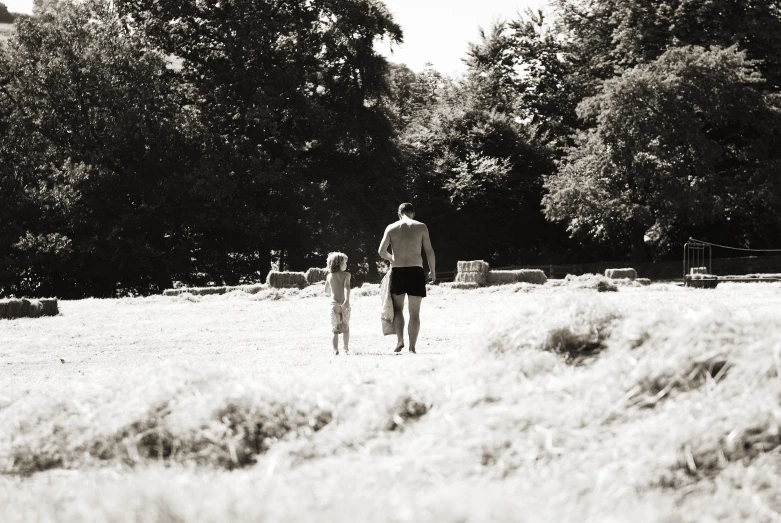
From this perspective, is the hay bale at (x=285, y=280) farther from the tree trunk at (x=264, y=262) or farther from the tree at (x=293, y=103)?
the tree trunk at (x=264, y=262)

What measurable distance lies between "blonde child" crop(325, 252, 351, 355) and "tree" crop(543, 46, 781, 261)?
89.9 ft

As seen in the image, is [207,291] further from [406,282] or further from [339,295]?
[406,282]

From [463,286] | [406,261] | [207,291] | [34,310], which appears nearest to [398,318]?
[406,261]

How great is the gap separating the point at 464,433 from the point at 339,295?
7.72 metres

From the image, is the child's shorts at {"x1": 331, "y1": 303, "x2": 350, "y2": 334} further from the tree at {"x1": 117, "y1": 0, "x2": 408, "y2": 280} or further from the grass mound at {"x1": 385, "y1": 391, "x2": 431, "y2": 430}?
the tree at {"x1": 117, "y1": 0, "x2": 408, "y2": 280}

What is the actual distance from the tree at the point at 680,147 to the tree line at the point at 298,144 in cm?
9

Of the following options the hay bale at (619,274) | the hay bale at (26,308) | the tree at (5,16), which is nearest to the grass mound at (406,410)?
the hay bale at (26,308)

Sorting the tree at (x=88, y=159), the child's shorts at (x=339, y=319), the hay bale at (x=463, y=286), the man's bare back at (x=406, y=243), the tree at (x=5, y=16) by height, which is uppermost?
the tree at (x=5, y=16)

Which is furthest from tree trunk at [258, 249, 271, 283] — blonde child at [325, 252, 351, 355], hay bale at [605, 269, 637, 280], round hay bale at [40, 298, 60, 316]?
blonde child at [325, 252, 351, 355]

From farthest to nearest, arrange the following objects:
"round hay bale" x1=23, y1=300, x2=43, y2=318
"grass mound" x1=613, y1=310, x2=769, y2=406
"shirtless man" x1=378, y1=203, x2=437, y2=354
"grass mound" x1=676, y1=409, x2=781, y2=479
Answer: "round hay bale" x1=23, y1=300, x2=43, y2=318
"shirtless man" x1=378, y1=203, x2=437, y2=354
"grass mound" x1=613, y1=310, x2=769, y2=406
"grass mound" x1=676, y1=409, x2=781, y2=479

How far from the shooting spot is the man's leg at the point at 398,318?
37.4ft

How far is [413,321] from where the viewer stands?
37.5ft

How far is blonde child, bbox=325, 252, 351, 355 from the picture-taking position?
11.7 meters

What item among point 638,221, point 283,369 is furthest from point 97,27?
point 283,369
